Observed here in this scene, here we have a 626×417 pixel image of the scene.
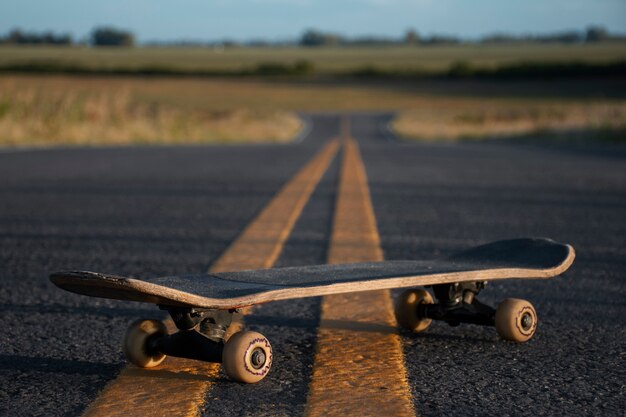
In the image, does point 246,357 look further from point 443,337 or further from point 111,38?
point 111,38

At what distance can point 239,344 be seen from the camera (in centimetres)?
225

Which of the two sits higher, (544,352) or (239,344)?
(239,344)

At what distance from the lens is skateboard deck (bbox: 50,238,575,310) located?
2.20 m

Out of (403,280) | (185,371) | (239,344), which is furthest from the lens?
(403,280)

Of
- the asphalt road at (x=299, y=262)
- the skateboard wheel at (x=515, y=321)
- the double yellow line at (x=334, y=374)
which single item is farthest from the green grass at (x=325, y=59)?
the skateboard wheel at (x=515, y=321)

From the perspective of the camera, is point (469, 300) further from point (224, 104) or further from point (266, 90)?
point (266, 90)

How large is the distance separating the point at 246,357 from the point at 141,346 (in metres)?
0.32

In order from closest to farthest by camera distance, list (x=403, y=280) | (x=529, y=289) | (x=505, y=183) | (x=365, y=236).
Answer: (x=403, y=280) < (x=529, y=289) < (x=365, y=236) < (x=505, y=183)

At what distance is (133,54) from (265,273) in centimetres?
11665

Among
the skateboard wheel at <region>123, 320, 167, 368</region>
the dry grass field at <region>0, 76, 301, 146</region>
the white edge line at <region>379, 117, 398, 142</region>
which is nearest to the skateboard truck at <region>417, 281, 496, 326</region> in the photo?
the skateboard wheel at <region>123, 320, 167, 368</region>

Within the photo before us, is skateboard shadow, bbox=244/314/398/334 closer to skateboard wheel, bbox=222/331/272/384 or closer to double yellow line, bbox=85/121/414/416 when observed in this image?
double yellow line, bbox=85/121/414/416

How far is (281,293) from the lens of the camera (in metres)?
2.39

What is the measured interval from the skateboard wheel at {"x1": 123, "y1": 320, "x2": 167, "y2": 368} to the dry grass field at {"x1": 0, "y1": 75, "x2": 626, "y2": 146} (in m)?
15.9

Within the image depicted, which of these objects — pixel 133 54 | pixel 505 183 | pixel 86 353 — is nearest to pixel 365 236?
pixel 86 353
